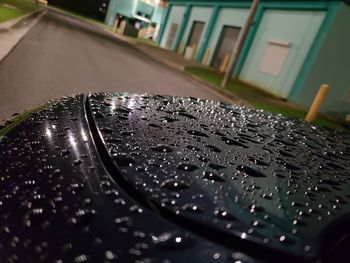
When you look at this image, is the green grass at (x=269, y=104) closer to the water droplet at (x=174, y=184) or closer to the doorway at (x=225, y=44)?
the doorway at (x=225, y=44)

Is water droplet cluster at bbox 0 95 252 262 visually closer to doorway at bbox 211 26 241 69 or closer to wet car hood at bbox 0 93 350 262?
wet car hood at bbox 0 93 350 262

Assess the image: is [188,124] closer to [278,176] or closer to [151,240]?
[278,176]

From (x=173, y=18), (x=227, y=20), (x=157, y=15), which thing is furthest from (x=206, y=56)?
(x=157, y=15)

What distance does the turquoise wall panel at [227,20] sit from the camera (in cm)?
1847

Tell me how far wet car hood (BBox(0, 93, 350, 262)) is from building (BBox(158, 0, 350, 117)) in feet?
43.3

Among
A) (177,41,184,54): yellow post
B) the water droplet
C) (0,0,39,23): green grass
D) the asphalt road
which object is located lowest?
the asphalt road

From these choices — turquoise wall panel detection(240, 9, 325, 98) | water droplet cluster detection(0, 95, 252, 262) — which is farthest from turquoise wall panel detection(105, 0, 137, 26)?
water droplet cluster detection(0, 95, 252, 262)

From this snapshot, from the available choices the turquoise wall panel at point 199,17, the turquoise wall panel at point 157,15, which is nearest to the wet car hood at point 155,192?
the turquoise wall panel at point 199,17

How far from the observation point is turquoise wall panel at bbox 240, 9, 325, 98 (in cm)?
1342

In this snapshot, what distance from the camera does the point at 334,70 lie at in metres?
13.5

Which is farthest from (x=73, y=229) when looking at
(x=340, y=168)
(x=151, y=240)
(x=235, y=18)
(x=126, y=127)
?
(x=235, y=18)

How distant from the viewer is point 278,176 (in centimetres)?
99

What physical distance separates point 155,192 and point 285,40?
15.4m

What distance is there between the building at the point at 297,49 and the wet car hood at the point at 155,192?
1321cm
